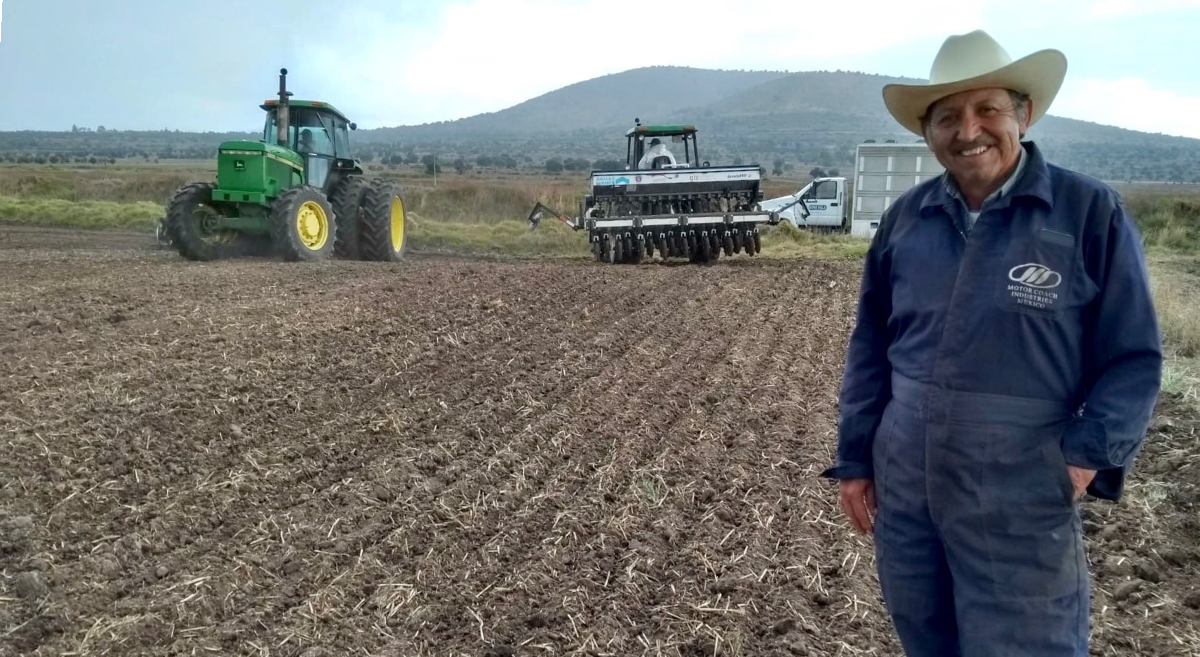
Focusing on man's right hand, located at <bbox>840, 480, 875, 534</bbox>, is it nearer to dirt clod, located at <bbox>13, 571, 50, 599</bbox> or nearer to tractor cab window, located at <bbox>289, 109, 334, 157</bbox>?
dirt clod, located at <bbox>13, 571, 50, 599</bbox>

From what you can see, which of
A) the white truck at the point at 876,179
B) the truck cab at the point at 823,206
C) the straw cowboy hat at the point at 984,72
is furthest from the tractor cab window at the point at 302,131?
the truck cab at the point at 823,206

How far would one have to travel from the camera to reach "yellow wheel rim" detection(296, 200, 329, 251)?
14.2m

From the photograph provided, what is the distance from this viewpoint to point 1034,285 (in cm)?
231

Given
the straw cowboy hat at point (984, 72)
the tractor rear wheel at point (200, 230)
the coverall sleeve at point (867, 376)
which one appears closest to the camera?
the straw cowboy hat at point (984, 72)

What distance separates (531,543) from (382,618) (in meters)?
0.89

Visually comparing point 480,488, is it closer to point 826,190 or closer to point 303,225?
point 303,225

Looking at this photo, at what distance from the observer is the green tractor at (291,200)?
1384cm

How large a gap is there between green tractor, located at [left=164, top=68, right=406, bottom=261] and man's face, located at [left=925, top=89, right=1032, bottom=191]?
40.0 feet

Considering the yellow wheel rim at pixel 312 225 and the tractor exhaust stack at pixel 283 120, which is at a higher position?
the tractor exhaust stack at pixel 283 120

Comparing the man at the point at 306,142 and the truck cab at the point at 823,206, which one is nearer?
the man at the point at 306,142

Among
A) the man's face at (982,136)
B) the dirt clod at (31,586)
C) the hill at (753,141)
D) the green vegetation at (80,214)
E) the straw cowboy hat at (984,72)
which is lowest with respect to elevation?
the dirt clod at (31,586)

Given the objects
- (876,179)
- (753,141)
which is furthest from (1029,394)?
(753,141)

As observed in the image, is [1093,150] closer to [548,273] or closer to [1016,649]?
[548,273]

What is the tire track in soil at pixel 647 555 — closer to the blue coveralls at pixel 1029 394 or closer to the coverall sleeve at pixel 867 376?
the coverall sleeve at pixel 867 376
